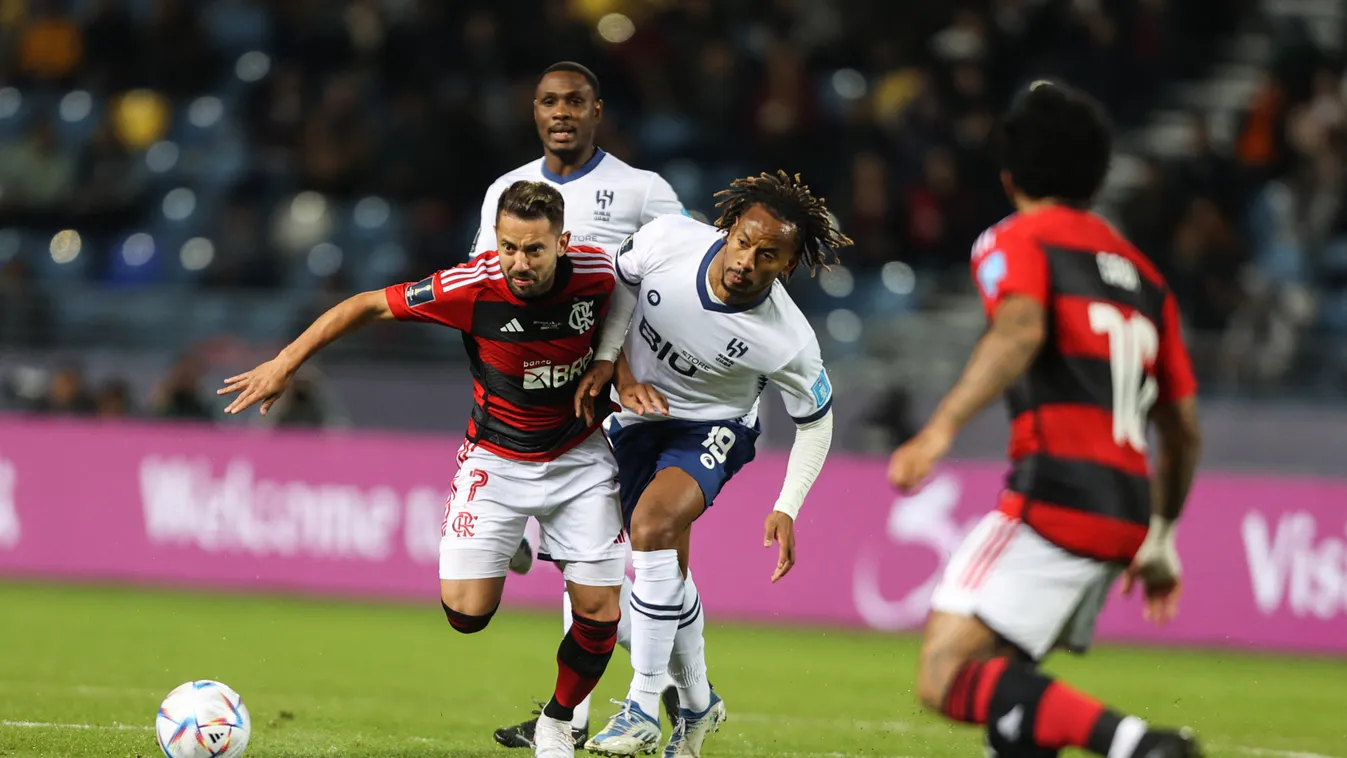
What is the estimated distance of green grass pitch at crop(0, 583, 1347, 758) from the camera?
731cm

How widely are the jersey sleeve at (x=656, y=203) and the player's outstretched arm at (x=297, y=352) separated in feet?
4.91

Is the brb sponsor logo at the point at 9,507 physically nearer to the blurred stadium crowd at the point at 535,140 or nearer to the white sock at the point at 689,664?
the blurred stadium crowd at the point at 535,140

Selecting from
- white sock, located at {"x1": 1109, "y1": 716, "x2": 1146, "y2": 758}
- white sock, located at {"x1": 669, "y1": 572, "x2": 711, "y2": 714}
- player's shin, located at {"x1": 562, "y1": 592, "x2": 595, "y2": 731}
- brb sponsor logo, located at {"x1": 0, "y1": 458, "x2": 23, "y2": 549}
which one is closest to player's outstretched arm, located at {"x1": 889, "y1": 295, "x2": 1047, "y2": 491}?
white sock, located at {"x1": 1109, "y1": 716, "x2": 1146, "y2": 758}

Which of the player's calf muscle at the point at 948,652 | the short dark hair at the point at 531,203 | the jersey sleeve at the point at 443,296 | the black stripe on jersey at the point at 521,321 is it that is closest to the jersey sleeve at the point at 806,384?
the black stripe on jersey at the point at 521,321

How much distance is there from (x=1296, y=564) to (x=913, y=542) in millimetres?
2731

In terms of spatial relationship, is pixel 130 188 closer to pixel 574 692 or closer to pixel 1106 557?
pixel 574 692

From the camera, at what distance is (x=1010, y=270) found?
14.8 ft

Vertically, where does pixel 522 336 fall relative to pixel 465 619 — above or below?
above

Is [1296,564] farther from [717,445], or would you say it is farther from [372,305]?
[372,305]

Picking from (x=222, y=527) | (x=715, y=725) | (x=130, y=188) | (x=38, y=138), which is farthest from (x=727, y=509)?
(x=38, y=138)

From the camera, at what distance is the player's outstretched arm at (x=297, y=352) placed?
230 inches

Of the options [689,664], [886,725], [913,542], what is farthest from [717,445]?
[913,542]

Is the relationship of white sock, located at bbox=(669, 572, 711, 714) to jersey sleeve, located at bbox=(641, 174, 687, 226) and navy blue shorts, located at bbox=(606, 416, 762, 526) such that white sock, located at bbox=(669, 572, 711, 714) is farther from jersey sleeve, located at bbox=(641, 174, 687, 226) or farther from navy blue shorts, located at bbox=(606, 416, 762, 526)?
jersey sleeve, located at bbox=(641, 174, 687, 226)

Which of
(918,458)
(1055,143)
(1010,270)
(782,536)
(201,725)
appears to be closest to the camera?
(918,458)
